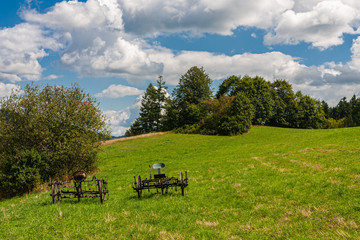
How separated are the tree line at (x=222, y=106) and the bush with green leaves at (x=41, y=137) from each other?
132 ft

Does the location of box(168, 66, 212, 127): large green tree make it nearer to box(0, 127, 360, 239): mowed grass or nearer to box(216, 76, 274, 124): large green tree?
box(216, 76, 274, 124): large green tree

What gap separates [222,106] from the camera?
62.9 meters

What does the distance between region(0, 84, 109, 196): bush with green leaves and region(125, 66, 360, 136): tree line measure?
4023 cm

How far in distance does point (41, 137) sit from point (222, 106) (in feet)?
155

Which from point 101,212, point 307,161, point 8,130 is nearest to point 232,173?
point 307,161

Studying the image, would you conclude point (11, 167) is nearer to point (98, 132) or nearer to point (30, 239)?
point (98, 132)

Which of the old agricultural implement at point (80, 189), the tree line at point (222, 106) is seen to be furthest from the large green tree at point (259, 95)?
the old agricultural implement at point (80, 189)

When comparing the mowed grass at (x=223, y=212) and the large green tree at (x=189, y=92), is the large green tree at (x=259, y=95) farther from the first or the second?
the mowed grass at (x=223, y=212)

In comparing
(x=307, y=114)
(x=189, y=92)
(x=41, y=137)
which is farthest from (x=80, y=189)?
(x=307, y=114)

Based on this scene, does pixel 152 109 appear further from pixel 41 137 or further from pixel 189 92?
pixel 41 137

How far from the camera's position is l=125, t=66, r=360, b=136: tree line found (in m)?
64.6

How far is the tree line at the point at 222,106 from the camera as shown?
212 feet

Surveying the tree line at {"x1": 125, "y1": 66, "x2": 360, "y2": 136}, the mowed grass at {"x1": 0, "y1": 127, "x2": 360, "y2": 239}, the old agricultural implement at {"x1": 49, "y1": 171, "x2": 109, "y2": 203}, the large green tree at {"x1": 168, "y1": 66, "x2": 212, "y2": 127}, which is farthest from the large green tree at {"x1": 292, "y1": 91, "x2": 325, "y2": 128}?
the old agricultural implement at {"x1": 49, "y1": 171, "x2": 109, "y2": 203}

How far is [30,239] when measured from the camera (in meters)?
9.41
